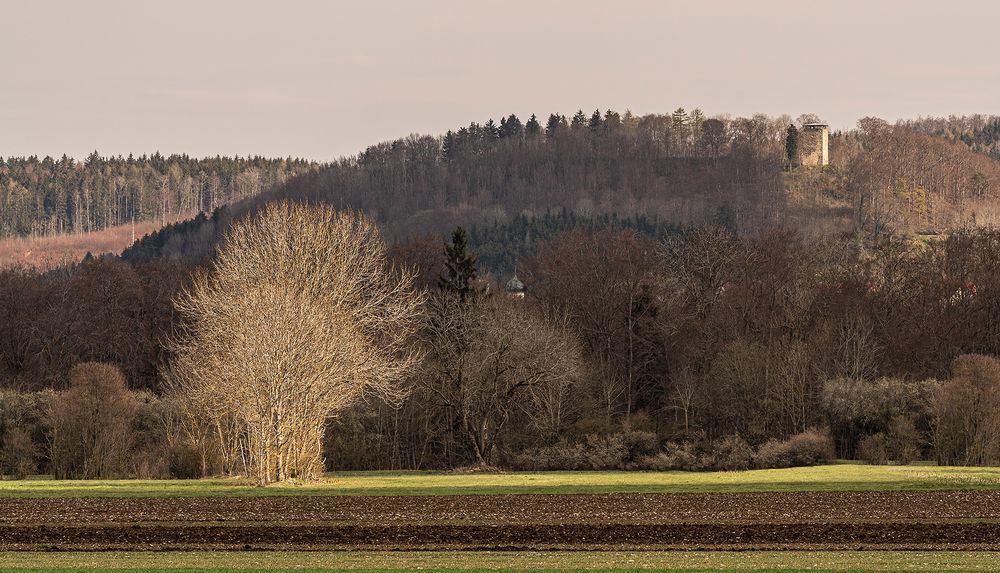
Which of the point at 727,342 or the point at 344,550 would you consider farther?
the point at 727,342

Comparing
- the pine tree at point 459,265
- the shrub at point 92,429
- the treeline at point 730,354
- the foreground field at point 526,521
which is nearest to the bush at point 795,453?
the treeline at point 730,354

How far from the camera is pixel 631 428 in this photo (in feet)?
274

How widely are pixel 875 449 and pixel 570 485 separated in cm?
2612

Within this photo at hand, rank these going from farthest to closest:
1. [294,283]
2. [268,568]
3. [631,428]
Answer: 1. [631,428]
2. [294,283]
3. [268,568]

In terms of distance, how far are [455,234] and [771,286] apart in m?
31.6

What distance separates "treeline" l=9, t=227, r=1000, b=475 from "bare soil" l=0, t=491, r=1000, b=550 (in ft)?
77.0

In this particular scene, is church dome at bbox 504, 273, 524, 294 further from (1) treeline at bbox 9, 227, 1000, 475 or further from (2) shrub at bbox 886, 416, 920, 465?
(2) shrub at bbox 886, 416, 920, 465

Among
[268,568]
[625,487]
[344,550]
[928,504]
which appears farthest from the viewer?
[625,487]

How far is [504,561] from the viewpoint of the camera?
29.8 metres

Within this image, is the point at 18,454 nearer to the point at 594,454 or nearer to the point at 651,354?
the point at 594,454

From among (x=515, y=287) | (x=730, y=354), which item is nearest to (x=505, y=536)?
(x=730, y=354)

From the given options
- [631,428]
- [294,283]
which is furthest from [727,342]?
[294,283]

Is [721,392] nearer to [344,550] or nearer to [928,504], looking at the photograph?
[928,504]

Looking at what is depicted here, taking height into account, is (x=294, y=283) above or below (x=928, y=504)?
above
